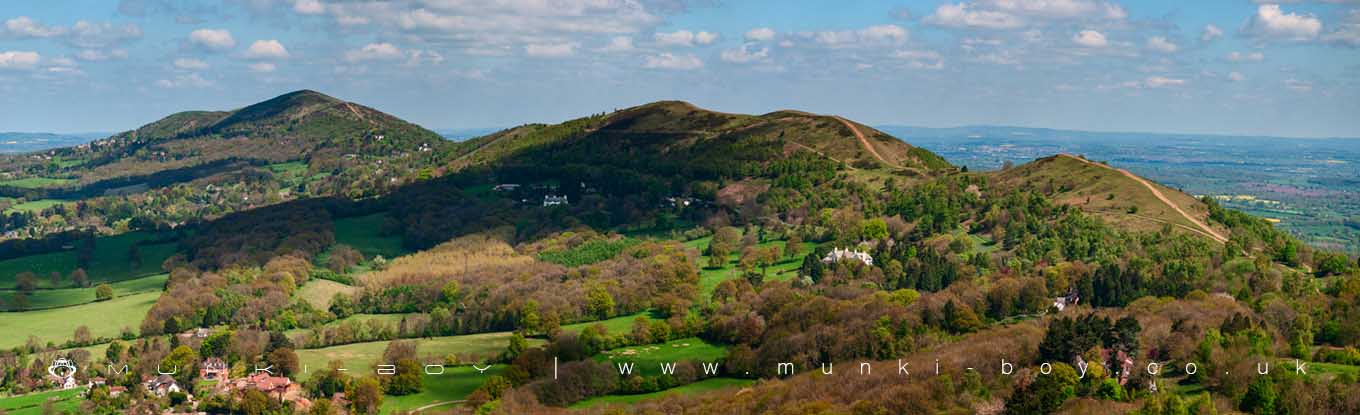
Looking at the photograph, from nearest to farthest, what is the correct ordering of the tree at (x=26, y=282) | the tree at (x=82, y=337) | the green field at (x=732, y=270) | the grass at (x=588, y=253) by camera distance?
the tree at (x=82, y=337)
the green field at (x=732, y=270)
the tree at (x=26, y=282)
the grass at (x=588, y=253)

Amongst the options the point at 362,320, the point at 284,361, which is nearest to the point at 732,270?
the point at 362,320

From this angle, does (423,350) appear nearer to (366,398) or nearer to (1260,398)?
(366,398)

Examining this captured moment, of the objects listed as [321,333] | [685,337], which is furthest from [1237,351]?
[321,333]

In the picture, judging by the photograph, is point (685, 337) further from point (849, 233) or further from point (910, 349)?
point (849, 233)

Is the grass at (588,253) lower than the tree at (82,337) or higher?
higher

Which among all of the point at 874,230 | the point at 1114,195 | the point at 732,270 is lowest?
the point at 732,270

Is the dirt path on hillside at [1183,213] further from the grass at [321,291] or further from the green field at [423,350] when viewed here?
the grass at [321,291]

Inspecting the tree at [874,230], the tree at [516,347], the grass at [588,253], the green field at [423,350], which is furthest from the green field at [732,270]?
the tree at [516,347]
